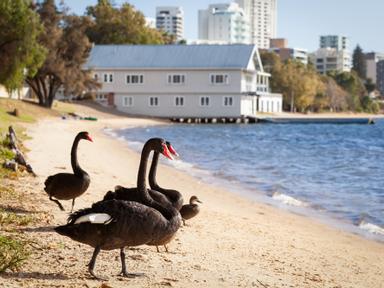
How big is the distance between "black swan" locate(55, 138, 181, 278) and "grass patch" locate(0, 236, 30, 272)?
0.54 m

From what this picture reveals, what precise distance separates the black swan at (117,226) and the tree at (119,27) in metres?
94.7

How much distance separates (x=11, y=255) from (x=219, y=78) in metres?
76.2

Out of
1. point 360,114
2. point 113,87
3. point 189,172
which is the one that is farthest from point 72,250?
point 360,114

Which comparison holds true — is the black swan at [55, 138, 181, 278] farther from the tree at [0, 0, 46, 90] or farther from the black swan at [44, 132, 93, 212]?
the tree at [0, 0, 46, 90]

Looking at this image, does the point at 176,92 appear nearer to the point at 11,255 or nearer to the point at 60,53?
the point at 60,53

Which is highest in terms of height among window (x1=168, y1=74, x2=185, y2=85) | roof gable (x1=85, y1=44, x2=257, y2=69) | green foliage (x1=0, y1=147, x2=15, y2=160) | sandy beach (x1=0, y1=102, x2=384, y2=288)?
roof gable (x1=85, y1=44, x2=257, y2=69)

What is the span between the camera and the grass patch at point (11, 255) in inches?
284

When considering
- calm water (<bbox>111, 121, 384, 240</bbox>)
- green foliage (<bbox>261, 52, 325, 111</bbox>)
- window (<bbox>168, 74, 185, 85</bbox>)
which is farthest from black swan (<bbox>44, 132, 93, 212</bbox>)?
green foliage (<bbox>261, 52, 325, 111</bbox>)

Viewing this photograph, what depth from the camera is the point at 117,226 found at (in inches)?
285

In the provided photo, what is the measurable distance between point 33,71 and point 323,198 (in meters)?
34.6

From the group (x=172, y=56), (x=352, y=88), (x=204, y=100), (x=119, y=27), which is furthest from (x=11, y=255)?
(x=352, y=88)

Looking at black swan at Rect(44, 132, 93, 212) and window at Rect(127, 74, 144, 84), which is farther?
window at Rect(127, 74, 144, 84)

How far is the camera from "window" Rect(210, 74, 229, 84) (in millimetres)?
82625

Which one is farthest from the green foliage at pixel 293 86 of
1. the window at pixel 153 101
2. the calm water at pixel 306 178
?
the calm water at pixel 306 178
